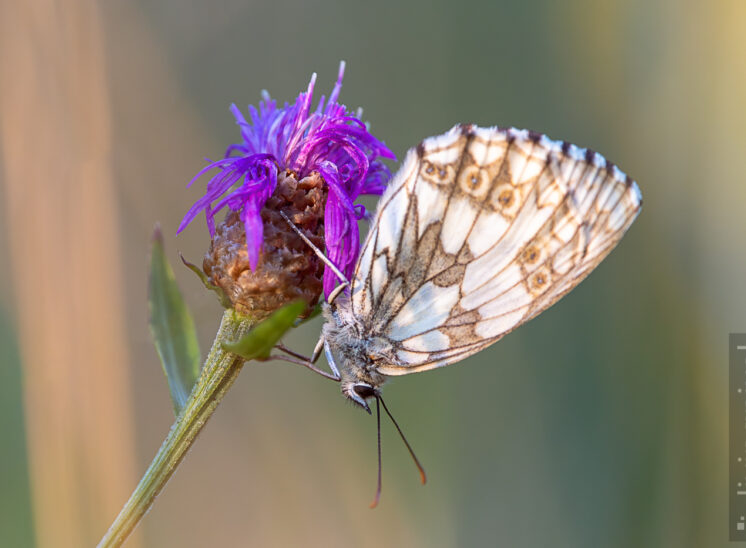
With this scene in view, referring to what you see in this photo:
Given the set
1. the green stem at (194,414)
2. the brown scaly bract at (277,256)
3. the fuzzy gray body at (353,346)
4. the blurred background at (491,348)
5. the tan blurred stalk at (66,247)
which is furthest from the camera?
the blurred background at (491,348)

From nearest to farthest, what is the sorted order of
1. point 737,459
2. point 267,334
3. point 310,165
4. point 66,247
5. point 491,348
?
point 267,334, point 310,165, point 66,247, point 737,459, point 491,348

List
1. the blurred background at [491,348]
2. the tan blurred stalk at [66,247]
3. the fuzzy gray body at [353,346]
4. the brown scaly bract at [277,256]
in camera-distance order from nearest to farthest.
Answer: the brown scaly bract at [277,256] < the fuzzy gray body at [353,346] < the tan blurred stalk at [66,247] < the blurred background at [491,348]

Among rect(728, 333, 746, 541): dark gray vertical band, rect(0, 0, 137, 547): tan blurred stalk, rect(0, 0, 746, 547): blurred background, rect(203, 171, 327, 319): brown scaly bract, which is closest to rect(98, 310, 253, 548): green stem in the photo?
rect(203, 171, 327, 319): brown scaly bract

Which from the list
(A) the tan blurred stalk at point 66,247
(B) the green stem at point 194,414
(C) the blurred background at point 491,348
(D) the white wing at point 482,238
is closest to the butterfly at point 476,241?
(D) the white wing at point 482,238

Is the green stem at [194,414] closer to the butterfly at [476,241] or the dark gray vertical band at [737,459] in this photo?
the butterfly at [476,241]

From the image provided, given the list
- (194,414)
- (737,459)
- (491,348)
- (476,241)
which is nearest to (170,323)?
(194,414)

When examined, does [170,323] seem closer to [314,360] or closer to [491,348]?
[314,360]

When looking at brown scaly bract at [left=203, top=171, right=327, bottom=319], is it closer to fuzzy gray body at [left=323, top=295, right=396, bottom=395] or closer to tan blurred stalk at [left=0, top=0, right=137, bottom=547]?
fuzzy gray body at [left=323, top=295, right=396, bottom=395]
